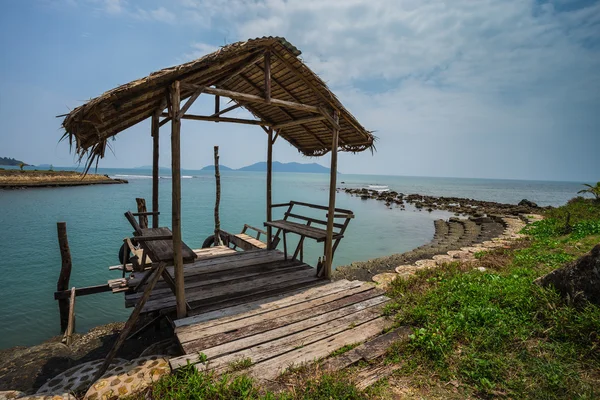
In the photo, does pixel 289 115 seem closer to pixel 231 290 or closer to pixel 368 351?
pixel 231 290

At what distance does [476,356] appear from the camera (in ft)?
11.3

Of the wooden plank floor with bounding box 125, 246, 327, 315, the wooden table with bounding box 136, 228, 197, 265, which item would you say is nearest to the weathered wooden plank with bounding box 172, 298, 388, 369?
A: the wooden plank floor with bounding box 125, 246, 327, 315

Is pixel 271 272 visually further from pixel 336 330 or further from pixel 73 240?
pixel 73 240

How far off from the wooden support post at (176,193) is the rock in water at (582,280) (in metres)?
5.76

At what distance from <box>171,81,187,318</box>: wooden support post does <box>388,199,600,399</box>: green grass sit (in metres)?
3.20

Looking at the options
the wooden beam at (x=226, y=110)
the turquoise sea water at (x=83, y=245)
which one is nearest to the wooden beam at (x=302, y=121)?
the wooden beam at (x=226, y=110)

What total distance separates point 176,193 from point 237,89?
3446 millimetres

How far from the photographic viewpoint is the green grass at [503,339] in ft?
10.0

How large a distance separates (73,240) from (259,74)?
1924cm

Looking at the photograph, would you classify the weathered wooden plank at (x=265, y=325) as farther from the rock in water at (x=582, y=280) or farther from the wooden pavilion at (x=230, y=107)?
the rock in water at (x=582, y=280)

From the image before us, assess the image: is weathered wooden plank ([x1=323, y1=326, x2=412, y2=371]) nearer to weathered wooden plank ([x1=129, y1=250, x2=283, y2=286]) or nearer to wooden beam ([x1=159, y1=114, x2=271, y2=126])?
weathered wooden plank ([x1=129, y1=250, x2=283, y2=286])

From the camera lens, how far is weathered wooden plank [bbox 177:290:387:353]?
3803 mm

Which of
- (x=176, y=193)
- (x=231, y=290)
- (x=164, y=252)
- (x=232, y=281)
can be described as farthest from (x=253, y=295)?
(x=176, y=193)

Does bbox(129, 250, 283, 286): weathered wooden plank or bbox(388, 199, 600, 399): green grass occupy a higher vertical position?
bbox(388, 199, 600, 399): green grass
